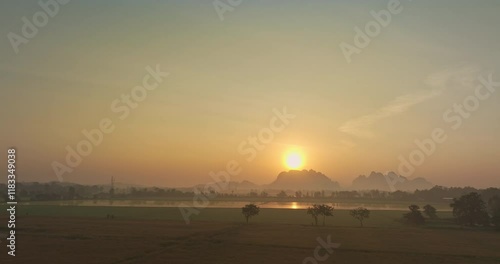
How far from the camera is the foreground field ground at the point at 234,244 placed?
49688mm

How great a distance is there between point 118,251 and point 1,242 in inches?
852

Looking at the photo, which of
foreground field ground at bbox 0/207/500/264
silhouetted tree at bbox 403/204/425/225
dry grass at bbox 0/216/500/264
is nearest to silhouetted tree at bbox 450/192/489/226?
silhouetted tree at bbox 403/204/425/225

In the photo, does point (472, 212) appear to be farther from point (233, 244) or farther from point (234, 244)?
point (233, 244)

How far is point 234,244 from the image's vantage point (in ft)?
199

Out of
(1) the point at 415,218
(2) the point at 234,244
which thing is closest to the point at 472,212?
(1) the point at 415,218

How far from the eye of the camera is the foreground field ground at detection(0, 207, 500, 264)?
4969cm

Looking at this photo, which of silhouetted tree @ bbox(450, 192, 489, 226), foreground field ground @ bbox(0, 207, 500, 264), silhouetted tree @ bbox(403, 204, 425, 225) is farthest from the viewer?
silhouetted tree @ bbox(403, 204, 425, 225)

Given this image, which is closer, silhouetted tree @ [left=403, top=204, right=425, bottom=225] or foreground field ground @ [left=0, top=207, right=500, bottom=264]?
foreground field ground @ [left=0, top=207, right=500, bottom=264]

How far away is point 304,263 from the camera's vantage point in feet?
156

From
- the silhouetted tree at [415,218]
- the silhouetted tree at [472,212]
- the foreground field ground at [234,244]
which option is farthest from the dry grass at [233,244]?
the silhouetted tree at [415,218]

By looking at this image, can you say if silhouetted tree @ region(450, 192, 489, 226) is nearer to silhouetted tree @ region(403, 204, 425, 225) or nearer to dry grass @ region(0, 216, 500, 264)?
silhouetted tree @ region(403, 204, 425, 225)

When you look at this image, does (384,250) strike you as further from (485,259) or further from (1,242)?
(1,242)

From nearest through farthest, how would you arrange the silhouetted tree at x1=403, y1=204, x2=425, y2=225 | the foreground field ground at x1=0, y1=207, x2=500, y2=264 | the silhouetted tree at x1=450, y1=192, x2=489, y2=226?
the foreground field ground at x1=0, y1=207, x2=500, y2=264 → the silhouetted tree at x1=450, y1=192, x2=489, y2=226 → the silhouetted tree at x1=403, y1=204, x2=425, y2=225

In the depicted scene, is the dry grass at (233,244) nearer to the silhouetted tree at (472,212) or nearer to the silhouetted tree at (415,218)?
the silhouetted tree at (472,212)
